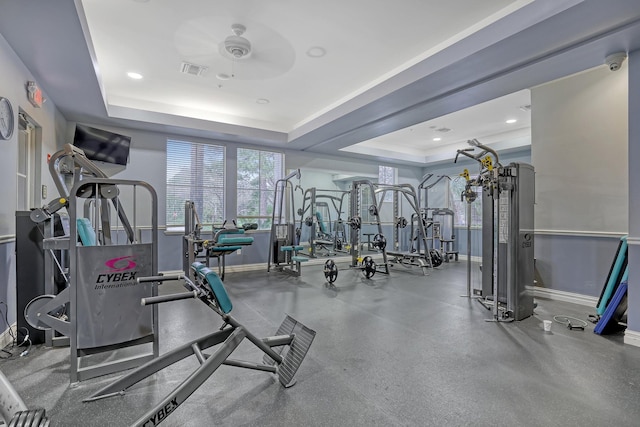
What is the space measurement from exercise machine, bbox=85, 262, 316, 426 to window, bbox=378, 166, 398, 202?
7.65 metres

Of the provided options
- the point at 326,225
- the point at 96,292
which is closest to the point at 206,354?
the point at 96,292

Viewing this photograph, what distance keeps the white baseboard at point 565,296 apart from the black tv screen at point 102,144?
23.2 ft

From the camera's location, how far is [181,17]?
125 inches

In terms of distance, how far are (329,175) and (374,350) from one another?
6808 mm

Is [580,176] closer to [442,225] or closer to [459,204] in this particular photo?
[459,204]

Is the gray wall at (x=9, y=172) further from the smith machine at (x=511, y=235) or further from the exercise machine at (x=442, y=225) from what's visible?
the exercise machine at (x=442, y=225)

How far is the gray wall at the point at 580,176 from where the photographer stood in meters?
3.91

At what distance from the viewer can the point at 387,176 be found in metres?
9.70

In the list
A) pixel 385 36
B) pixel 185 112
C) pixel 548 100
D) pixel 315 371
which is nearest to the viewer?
pixel 315 371

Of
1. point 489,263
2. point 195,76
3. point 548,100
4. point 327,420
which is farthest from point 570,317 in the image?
point 195,76

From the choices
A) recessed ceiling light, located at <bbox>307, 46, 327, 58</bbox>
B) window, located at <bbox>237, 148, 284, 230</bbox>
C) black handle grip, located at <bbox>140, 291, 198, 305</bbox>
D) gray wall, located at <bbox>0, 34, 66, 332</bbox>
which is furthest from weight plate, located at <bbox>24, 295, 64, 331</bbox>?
window, located at <bbox>237, 148, 284, 230</bbox>

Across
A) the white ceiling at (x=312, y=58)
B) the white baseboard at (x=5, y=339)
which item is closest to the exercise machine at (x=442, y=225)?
the white ceiling at (x=312, y=58)

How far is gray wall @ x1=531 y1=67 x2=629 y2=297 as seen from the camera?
391cm

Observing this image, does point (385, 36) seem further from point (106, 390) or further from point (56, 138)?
point (56, 138)
